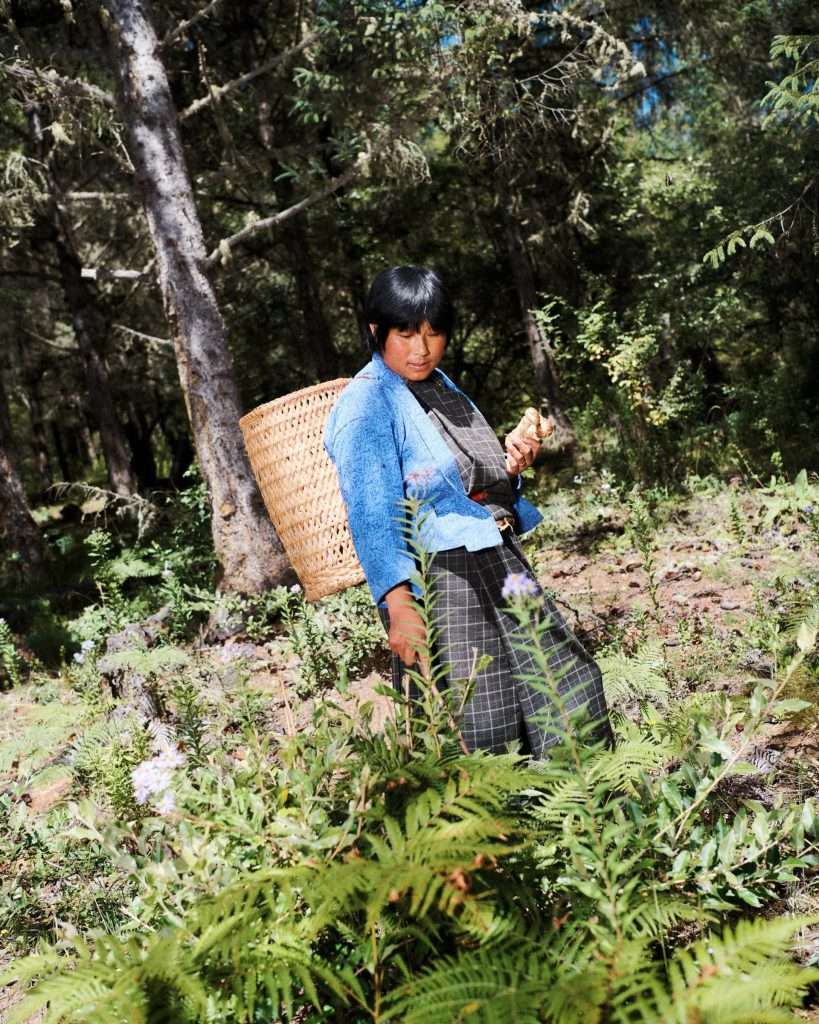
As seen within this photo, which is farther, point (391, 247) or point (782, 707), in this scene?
point (391, 247)

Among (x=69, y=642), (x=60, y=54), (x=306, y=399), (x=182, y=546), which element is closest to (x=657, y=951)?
(x=306, y=399)

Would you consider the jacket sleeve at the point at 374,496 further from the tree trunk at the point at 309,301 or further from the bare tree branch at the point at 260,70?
the tree trunk at the point at 309,301

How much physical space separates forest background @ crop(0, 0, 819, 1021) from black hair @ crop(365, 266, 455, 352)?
132 centimetres

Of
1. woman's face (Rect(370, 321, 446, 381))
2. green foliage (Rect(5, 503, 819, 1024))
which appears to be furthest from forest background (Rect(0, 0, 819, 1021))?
woman's face (Rect(370, 321, 446, 381))

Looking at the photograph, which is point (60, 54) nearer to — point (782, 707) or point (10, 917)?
point (10, 917)

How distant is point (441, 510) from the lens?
8.46ft

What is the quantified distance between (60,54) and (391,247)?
6.50 metres

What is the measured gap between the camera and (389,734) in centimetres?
188

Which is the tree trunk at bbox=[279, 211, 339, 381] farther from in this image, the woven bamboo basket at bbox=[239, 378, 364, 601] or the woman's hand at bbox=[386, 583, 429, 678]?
the woman's hand at bbox=[386, 583, 429, 678]

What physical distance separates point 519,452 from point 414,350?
527mm

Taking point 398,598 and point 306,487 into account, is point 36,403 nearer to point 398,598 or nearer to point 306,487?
point 306,487

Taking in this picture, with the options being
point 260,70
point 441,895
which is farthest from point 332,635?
point 260,70

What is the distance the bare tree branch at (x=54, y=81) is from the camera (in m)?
6.86

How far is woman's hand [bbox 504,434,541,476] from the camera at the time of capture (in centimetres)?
283
